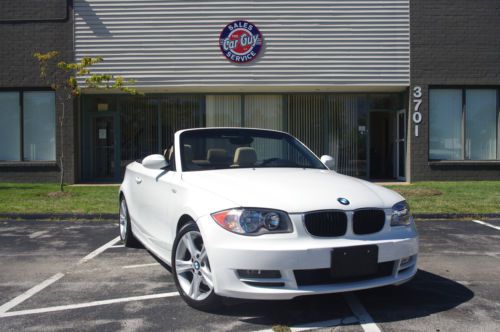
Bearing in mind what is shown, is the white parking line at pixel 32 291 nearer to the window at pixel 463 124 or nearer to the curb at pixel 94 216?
the curb at pixel 94 216

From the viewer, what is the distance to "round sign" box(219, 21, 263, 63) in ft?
48.3

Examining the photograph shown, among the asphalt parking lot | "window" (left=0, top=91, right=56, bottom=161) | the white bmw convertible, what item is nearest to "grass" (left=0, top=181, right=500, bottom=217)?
"window" (left=0, top=91, right=56, bottom=161)

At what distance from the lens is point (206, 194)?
3.79m

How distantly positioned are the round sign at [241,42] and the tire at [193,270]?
11.4m

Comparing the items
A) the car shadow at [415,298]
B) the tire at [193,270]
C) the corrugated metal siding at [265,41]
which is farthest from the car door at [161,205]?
the corrugated metal siding at [265,41]

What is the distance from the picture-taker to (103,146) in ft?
53.1

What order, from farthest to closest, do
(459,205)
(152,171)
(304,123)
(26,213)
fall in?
1. (304,123)
2. (459,205)
3. (26,213)
4. (152,171)

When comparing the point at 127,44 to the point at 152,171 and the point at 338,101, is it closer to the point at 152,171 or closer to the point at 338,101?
the point at 338,101

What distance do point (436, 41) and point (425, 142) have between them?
3082mm

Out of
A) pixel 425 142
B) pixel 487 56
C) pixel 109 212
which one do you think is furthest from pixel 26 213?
pixel 487 56

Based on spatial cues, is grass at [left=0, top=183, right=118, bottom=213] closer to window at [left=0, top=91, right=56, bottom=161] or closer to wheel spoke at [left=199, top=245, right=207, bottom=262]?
window at [left=0, top=91, right=56, bottom=161]

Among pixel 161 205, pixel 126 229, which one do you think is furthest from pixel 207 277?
pixel 126 229

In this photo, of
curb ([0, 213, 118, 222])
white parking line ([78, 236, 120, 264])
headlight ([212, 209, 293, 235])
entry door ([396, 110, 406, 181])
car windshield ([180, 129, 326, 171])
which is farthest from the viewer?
entry door ([396, 110, 406, 181])

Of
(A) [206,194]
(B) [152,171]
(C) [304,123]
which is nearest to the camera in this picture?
(A) [206,194]
